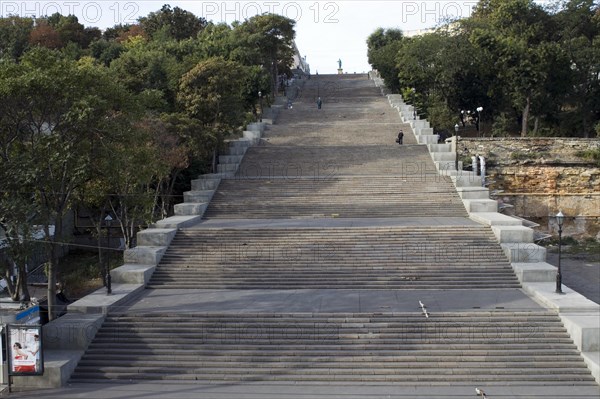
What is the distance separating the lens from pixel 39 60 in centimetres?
1814

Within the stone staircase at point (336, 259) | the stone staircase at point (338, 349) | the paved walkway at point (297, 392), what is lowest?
the paved walkway at point (297, 392)

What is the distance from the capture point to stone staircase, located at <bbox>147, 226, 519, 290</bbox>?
2094cm

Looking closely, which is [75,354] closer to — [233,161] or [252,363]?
[252,363]

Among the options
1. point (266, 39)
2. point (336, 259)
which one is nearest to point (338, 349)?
point (336, 259)

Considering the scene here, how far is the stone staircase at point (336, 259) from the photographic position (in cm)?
2094

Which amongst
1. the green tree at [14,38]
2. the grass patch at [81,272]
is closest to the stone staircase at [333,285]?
the grass patch at [81,272]

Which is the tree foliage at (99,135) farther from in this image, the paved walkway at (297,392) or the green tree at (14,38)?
the green tree at (14,38)

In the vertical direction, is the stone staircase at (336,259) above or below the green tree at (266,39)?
below

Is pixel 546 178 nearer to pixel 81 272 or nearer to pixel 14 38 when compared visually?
pixel 81 272

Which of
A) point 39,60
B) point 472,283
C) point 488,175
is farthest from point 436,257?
point 488,175

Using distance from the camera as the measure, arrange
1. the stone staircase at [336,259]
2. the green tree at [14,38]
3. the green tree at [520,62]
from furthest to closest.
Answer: the green tree at [14,38], the green tree at [520,62], the stone staircase at [336,259]

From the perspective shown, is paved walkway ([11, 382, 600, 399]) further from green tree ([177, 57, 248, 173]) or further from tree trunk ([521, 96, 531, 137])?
tree trunk ([521, 96, 531, 137])

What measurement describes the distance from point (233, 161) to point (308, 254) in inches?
567

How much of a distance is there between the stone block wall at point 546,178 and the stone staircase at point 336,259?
44.9 ft
